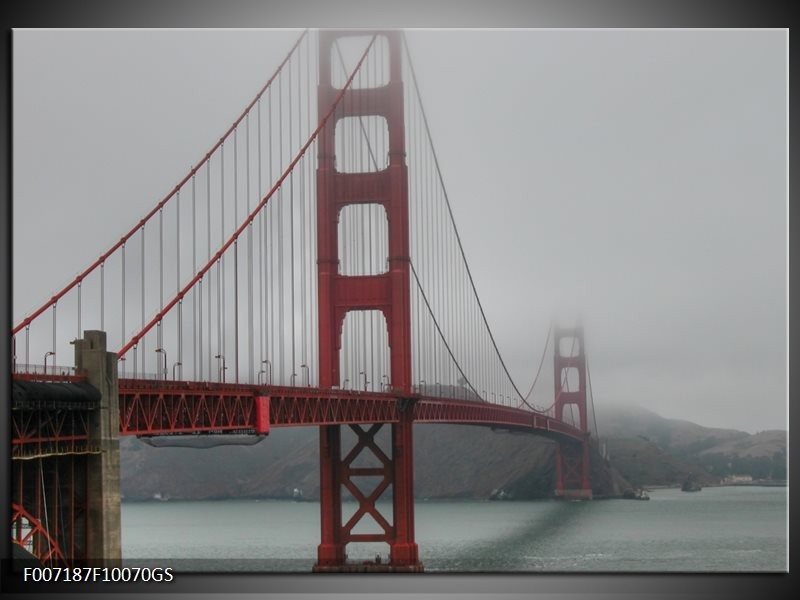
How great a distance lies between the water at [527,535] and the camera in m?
39.1

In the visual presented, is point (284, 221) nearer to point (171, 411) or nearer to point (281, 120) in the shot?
point (281, 120)

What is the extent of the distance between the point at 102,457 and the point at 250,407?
19.7 feet

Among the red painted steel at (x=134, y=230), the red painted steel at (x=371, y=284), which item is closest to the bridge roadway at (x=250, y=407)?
the red painted steel at (x=134, y=230)

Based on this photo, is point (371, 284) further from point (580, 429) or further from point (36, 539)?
point (580, 429)

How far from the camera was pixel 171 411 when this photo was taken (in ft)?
67.3

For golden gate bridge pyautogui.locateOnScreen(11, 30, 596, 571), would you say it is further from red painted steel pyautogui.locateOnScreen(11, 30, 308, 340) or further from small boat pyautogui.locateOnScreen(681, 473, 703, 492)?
small boat pyautogui.locateOnScreen(681, 473, 703, 492)

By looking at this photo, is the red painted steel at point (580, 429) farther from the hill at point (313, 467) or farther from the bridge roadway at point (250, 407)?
the bridge roadway at point (250, 407)

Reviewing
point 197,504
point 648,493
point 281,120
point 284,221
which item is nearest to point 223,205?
point 281,120

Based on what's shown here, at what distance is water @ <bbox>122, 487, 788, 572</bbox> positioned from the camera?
39.1m

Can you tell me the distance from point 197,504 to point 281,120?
212 feet

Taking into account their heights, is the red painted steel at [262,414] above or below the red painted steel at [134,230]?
below

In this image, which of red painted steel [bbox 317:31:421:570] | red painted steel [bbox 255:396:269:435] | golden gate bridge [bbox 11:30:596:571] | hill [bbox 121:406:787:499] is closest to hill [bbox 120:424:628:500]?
hill [bbox 121:406:787:499]

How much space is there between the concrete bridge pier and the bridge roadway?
70 cm

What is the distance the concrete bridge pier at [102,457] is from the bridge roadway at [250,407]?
0.70 metres
